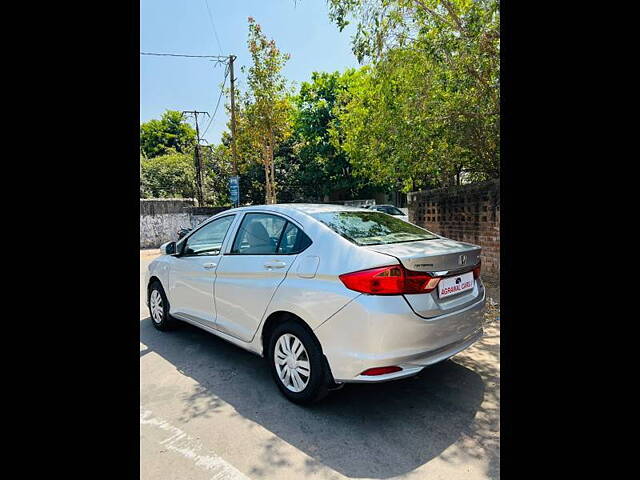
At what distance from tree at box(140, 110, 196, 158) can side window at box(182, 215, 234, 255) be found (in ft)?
123

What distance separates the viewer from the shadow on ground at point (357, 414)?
7.97 feet

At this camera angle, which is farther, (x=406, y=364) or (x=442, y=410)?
(x=442, y=410)

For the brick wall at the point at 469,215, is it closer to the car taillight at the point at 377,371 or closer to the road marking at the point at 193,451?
the car taillight at the point at 377,371

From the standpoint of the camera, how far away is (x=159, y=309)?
4.92 m

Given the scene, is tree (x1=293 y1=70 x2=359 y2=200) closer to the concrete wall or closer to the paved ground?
the concrete wall

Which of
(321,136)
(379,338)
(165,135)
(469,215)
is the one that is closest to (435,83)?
(469,215)

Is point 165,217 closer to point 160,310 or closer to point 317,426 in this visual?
point 160,310

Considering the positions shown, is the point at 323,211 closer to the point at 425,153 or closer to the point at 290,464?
the point at 290,464

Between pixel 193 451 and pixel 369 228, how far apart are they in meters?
2.12
